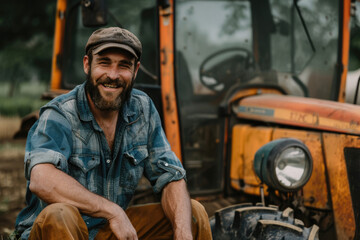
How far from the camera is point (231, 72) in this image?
335 centimetres

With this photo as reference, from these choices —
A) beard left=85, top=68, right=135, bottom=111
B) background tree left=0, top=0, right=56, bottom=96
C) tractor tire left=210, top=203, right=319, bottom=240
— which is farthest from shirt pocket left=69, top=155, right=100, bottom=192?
background tree left=0, top=0, right=56, bottom=96

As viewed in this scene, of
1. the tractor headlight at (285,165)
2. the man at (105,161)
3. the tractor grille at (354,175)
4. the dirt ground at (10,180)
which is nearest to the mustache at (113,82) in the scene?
the man at (105,161)

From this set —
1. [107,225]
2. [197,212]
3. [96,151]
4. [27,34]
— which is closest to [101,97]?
[96,151]

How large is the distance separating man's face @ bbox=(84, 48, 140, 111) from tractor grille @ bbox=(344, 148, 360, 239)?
1.35m

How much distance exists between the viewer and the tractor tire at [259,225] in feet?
7.30

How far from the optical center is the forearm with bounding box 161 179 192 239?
206cm

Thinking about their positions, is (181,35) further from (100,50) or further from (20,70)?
(20,70)

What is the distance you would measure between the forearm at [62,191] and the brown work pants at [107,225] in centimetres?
4

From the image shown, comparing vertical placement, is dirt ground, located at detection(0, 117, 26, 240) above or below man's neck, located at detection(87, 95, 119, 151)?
below

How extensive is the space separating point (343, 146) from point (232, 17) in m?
1.29

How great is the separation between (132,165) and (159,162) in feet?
0.45

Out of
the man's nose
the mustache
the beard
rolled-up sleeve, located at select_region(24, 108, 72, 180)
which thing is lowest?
rolled-up sleeve, located at select_region(24, 108, 72, 180)

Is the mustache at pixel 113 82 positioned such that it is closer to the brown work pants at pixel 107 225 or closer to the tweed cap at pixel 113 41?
the tweed cap at pixel 113 41

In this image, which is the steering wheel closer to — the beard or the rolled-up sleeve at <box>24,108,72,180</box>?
the beard
